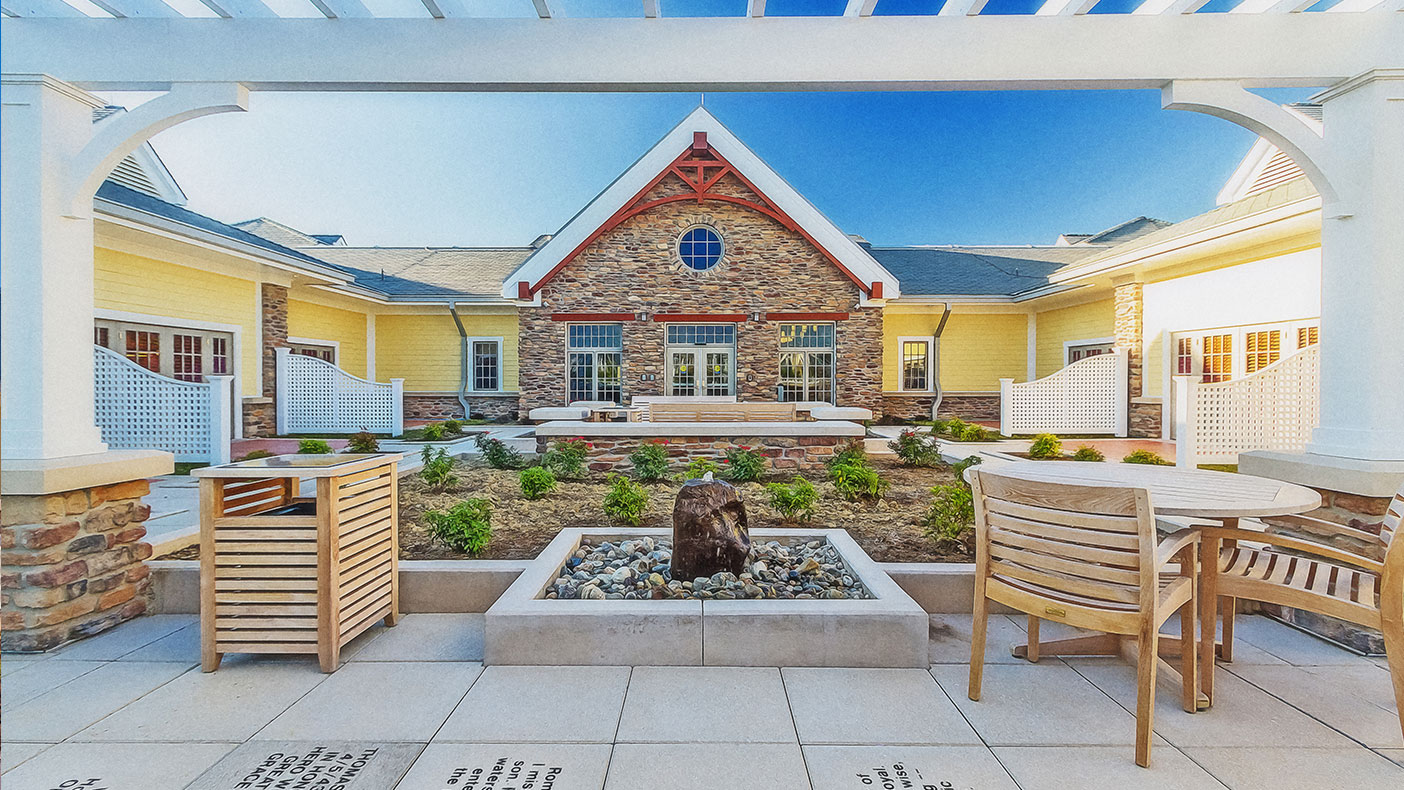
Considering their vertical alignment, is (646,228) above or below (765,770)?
above

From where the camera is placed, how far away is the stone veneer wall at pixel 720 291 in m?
12.5

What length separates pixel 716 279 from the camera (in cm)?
1255

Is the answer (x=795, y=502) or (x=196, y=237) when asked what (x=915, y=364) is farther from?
(x=196, y=237)

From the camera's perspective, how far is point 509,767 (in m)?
2.20

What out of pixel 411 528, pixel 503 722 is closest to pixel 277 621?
pixel 503 722

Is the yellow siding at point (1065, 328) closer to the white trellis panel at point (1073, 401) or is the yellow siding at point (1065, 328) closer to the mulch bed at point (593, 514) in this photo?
the white trellis panel at point (1073, 401)

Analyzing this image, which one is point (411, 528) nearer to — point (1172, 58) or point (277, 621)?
point (277, 621)

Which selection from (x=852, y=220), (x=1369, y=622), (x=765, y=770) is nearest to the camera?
(x=765, y=770)

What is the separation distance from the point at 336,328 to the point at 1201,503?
15441 millimetres

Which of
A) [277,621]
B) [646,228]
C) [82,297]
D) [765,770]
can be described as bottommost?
[765,770]

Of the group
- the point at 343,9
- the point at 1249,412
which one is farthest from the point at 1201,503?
the point at 1249,412

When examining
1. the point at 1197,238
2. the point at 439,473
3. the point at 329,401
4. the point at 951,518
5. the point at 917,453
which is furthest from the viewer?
the point at 329,401

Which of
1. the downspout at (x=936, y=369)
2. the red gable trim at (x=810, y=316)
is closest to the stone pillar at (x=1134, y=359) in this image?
the downspout at (x=936, y=369)

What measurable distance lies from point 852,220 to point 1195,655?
24642 millimetres
